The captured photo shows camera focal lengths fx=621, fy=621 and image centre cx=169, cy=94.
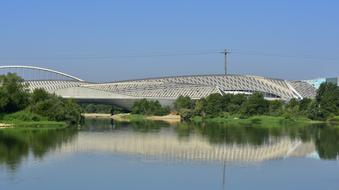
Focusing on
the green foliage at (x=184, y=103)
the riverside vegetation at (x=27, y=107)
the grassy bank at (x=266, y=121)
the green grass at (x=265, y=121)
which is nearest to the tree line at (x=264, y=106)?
the green foliage at (x=184, y=103)

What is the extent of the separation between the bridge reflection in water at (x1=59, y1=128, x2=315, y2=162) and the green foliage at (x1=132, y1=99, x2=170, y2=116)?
3611 cm

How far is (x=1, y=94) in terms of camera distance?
3997 cm

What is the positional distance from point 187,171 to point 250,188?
130 inches

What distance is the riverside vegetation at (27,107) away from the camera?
39.8 m

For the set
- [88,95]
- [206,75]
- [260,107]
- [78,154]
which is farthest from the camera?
[206,75]

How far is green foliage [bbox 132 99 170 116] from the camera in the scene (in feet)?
219

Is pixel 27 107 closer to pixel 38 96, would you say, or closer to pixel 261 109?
pixel 38 96

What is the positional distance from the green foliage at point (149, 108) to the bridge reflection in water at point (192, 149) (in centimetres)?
3611

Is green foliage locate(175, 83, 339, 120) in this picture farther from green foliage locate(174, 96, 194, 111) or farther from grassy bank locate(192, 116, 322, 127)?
green foliage locate(174, 96, 194, 111)

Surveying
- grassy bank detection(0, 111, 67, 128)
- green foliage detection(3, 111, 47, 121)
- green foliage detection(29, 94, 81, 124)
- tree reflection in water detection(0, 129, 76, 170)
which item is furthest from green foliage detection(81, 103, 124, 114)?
tree reflection in water detection(0, 129, 76, 170)

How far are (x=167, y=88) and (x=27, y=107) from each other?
108 ft

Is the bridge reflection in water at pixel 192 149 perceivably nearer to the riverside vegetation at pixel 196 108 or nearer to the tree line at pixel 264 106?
the riverside vegetation at pixel 196 108

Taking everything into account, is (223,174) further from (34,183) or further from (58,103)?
(58,103)

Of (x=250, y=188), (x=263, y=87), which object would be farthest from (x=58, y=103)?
(x=263, y=87)
